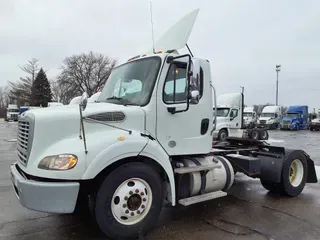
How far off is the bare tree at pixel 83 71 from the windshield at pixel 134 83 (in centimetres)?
4387

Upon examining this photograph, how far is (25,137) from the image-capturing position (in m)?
3.92

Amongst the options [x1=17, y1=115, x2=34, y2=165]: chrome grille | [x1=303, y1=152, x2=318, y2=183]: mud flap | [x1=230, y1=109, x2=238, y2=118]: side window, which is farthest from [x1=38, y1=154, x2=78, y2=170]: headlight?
[x1=230, y1=109, x2=238, y2=118]: side window

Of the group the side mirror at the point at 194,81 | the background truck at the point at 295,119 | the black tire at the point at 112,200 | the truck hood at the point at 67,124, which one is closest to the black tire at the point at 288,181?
the side mirror at the point at 194,81

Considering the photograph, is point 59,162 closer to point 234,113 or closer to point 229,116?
point 229,116

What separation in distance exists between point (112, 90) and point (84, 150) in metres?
1.69

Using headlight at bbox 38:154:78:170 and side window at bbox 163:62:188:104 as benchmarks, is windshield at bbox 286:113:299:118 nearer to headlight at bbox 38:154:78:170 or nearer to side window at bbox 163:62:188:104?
side window at bbox 163:62:188:104

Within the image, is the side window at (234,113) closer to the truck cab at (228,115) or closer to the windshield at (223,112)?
the truck cab at (228,115)

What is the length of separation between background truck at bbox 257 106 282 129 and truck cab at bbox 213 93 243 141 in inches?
714

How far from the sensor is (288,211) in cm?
521

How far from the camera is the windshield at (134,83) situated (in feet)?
14.5

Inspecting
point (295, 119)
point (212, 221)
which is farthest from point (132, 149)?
point (295, 119)

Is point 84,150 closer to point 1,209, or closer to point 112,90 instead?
point 112,90

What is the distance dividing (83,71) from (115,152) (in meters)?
48.3

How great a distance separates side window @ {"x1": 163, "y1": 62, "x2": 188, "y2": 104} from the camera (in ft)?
14.5
